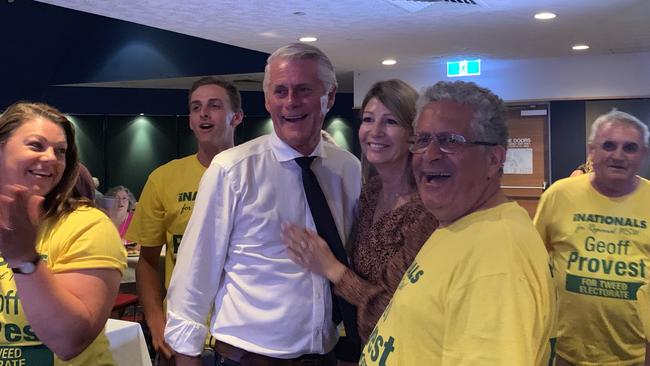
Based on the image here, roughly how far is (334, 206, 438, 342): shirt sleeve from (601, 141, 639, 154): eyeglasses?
141 centimetres

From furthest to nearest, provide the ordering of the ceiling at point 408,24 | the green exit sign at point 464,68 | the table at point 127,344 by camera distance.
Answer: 1. the green exit sign at point 464,68
2. the ceiling at point 408,24
3. the table at point 127,344

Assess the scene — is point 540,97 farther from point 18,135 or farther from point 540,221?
point 18,135

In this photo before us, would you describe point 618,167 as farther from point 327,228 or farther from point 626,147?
point 327,228

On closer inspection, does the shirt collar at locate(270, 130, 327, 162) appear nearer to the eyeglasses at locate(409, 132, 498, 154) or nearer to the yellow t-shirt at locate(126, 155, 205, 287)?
the eyeglasses at locate(409, 132, 498, 154)

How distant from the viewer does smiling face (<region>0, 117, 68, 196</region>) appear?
4.88 ft

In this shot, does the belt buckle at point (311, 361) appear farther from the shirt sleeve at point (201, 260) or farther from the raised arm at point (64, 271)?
the raised arm at point (64, 271)

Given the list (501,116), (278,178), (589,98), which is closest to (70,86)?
(589,98)

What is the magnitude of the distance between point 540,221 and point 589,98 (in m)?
6.11

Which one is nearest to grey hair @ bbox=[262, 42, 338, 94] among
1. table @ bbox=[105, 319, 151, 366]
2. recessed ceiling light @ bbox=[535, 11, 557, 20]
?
table @ bbox=[105, 319, 151, 366]

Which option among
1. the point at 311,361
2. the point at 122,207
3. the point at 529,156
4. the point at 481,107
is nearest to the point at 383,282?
the point at 311,361

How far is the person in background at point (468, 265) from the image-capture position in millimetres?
1057

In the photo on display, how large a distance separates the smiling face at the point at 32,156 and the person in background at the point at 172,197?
1.00m

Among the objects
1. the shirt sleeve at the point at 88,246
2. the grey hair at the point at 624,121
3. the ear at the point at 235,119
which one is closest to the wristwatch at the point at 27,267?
the shirt sleeve at the point at 88,246

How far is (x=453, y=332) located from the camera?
1.10 meters
